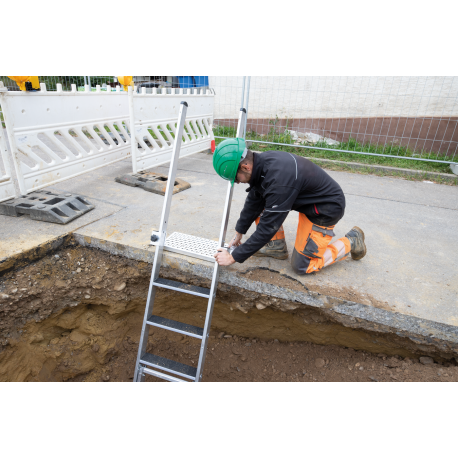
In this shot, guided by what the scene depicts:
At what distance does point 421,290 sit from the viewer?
107 inches

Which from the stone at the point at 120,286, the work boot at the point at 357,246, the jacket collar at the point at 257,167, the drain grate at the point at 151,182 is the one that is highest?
the jacket collar at the point at 257,167

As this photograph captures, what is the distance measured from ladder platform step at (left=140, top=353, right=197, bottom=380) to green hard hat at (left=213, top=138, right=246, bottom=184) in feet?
4.99

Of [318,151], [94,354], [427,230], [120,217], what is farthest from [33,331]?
[318,151]

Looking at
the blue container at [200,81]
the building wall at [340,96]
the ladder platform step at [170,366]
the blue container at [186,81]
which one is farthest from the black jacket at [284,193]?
the blue container at [186,81]

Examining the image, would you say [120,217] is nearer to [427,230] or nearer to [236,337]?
[236,337]

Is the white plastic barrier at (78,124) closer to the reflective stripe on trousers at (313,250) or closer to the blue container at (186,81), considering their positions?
the blue container at (186,81)

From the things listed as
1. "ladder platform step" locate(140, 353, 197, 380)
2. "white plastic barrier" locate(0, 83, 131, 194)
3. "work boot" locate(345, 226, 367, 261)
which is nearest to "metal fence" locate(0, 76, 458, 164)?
"white plastic barrier" locate(0, 83, 131, 194)

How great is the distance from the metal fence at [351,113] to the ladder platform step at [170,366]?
521 centimetres

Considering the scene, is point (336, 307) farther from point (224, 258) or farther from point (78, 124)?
point (78, 124)

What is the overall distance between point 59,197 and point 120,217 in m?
0.85

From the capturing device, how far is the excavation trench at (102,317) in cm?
281

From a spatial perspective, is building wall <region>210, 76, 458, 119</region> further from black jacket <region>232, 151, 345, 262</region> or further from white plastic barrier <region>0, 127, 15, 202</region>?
white plastic barrier <region>0, 127, 15, 202</region>

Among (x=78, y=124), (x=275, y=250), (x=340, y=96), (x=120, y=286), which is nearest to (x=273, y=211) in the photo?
(x=275, y=250)

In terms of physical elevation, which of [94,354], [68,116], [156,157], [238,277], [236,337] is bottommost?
[94,354]
